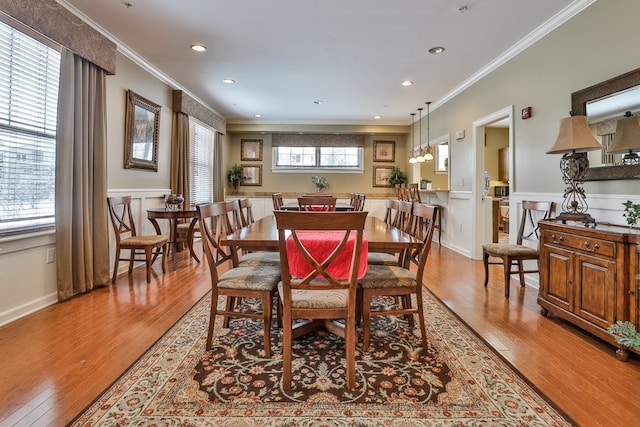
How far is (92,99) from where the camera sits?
127 inches

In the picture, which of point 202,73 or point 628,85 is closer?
point 628,85

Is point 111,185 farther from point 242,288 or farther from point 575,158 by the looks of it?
point 575,158

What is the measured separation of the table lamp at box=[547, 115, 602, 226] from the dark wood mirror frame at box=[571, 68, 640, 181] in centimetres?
11

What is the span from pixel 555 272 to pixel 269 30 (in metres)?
3.37

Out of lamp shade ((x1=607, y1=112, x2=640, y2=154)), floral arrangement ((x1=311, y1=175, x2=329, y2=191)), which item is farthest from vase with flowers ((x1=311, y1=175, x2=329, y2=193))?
lamp shade ((x1=607, y1=112, x2=640, y2=154))

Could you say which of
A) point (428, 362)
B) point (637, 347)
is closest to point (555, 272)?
point (637, 347)

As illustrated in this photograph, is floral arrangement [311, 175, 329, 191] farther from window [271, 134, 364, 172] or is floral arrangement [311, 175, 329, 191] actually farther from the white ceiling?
the white ceiling

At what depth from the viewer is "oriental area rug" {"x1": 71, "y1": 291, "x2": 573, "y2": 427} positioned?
148 cm

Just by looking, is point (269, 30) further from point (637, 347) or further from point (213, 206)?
point (637, 347)

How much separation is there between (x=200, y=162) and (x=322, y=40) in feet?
Answer: 12.4

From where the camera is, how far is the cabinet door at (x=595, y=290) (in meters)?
2.08

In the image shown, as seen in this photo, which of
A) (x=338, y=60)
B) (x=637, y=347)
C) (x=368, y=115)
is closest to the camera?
(x=637, y=347)

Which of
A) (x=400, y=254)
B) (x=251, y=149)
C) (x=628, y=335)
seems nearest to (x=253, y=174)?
(x=251, y=149)

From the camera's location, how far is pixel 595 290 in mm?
2189
